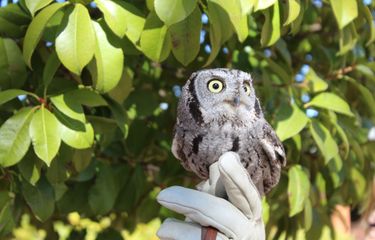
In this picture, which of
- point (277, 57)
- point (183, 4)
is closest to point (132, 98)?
point (277, 57)

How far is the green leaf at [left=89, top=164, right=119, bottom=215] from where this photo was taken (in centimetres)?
197

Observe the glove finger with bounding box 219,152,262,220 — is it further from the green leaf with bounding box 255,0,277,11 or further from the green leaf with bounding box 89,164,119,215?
the green leaf with bounding box 89,164,119,215

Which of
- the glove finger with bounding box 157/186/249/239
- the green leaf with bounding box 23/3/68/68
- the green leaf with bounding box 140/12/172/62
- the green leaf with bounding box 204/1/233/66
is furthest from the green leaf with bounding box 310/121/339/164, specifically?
the green leaf with bounding box 23/3/68/68

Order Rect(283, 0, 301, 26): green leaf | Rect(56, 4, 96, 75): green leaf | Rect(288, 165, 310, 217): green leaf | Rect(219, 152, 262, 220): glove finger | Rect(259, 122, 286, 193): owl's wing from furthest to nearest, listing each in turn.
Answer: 1. Rect(288, 165, 310, 217): green leaf
2. Rect(283, 0, 301, 26): green leaf
3. Rect(56, 4, 96, 75): green leaf
4. Rect(259, 122, 286, 193): owl's wing
5. Rect(219, 152, 262, 220): glove finger

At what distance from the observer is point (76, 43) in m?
1.42

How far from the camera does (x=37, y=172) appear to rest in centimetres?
160

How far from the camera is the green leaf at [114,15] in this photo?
1.45 meters

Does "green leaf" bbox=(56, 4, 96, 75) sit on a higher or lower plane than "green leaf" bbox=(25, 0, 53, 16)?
lower

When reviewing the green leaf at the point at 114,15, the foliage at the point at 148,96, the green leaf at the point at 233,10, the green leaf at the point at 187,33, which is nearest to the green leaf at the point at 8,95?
the foliage at the point at 148,96

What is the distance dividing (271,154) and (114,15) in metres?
0.46

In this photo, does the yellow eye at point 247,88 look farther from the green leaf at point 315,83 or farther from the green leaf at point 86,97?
the green leaf at point 315,83

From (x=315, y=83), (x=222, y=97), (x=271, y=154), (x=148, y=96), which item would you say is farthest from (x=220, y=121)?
(x=148, y=96)

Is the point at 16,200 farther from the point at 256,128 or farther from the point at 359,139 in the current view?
the point at 359,139

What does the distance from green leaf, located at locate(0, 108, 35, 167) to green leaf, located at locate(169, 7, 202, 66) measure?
1.23ft
